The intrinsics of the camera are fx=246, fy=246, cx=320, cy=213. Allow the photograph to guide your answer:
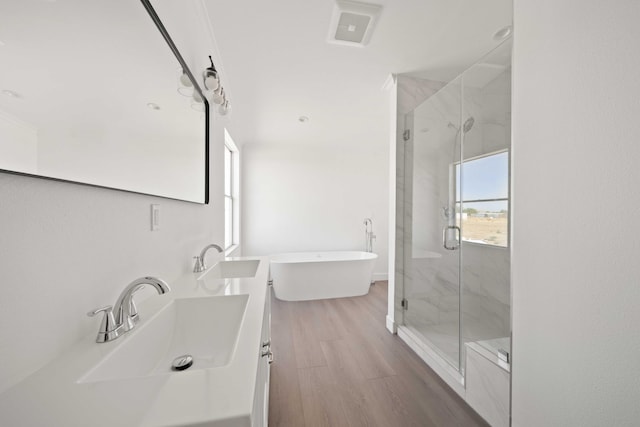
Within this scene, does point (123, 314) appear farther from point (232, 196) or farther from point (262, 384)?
point (232, 196)

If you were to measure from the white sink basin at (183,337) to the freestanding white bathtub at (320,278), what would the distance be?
2342mm

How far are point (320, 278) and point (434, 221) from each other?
1763mm

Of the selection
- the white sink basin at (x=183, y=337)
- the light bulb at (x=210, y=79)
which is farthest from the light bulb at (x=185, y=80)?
the white sink basin at (x=183, y=337)

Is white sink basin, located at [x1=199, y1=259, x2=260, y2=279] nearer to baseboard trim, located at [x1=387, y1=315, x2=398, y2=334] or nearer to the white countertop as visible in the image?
the white countertop

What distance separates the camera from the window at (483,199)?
1.93m

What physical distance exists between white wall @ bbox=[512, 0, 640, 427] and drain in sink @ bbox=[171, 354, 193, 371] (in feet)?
4.13

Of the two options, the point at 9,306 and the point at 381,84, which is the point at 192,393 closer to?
the point at 9,306

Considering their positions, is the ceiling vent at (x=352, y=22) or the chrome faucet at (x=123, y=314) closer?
the chrome faucet at (x=123, y=314)

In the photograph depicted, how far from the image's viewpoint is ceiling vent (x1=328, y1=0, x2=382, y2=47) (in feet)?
4.98

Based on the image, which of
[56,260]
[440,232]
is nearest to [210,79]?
[56,260]

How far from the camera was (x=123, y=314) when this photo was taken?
0.71 meters

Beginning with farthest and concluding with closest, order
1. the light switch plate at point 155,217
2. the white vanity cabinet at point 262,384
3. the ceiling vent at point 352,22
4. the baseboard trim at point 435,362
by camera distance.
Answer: the baseboard trim at point 435,362 < the ceiling vent at point 352,22 < the light switch plate at point 155,217 < the white vanity cabinet at point 262,384

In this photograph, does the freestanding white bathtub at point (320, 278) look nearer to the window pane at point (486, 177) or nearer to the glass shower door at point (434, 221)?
the glass shower door at point (434, 221)

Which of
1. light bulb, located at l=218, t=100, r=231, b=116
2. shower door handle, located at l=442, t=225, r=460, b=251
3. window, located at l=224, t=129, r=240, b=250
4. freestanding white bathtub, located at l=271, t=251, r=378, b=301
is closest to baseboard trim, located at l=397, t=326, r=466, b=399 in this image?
shower door handle, located at l=442, t=225, r=460, b=251
